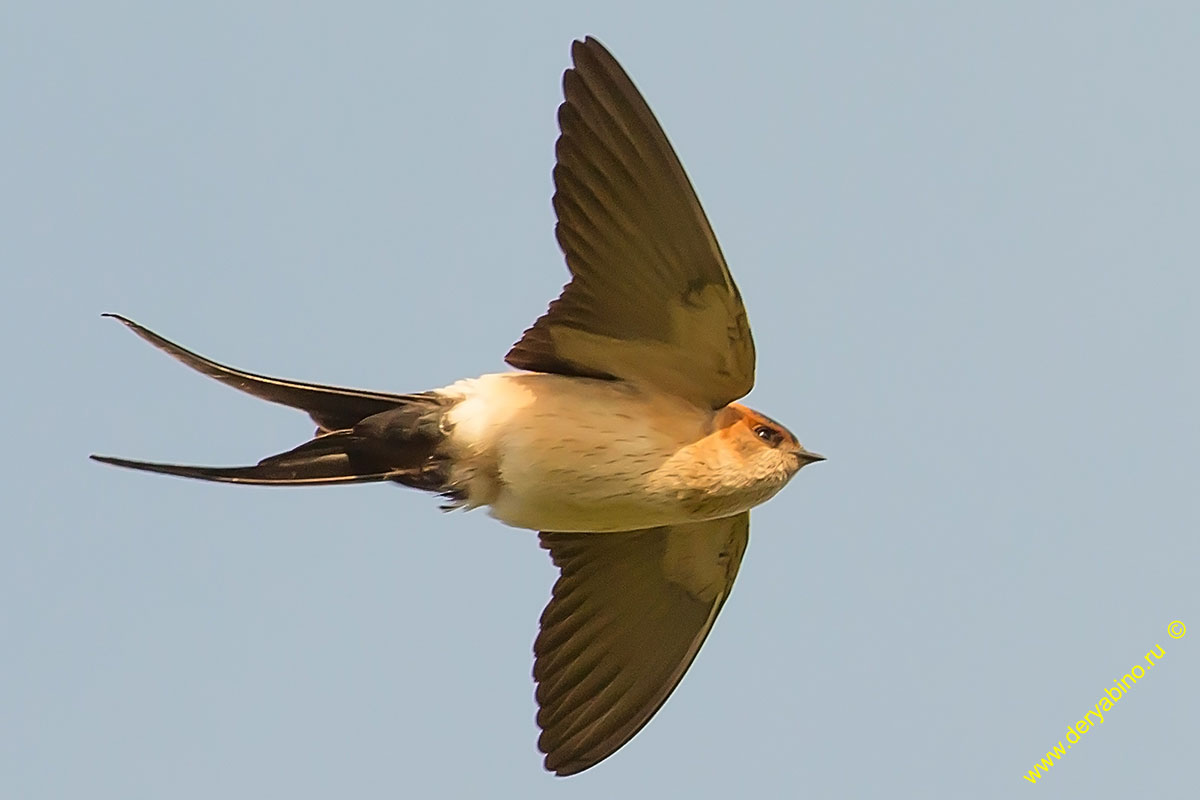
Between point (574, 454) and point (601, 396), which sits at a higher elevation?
point (601, 396)

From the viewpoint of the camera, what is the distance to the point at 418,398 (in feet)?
18.5

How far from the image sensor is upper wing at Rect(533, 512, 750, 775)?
247 inches

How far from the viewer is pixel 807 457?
5.79 meters

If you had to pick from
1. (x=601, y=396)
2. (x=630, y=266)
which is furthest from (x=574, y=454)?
(x=630, y=266)

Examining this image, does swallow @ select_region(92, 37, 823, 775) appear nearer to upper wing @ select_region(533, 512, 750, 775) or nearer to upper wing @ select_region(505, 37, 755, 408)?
upper wing @ select_region(505, 37, 755, 408)

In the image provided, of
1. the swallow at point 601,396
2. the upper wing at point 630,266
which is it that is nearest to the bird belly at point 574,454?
the swallow at point 601,396

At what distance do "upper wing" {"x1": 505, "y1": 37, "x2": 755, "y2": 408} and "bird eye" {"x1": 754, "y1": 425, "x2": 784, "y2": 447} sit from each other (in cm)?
14

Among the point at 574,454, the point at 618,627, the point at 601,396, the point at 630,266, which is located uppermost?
the point at 630,266

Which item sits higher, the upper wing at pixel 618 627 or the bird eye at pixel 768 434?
the bird eye at pixel 768 434

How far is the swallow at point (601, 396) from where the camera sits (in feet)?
17.2

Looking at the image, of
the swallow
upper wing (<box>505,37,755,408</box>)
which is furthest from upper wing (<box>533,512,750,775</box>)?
upper wing (<box>505,37,755,408</box>)

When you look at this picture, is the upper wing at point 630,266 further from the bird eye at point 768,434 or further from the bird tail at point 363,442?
the bird tail at point 363,442

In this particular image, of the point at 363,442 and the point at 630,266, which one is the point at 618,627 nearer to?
the point at 363,442

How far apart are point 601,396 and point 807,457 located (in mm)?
676
